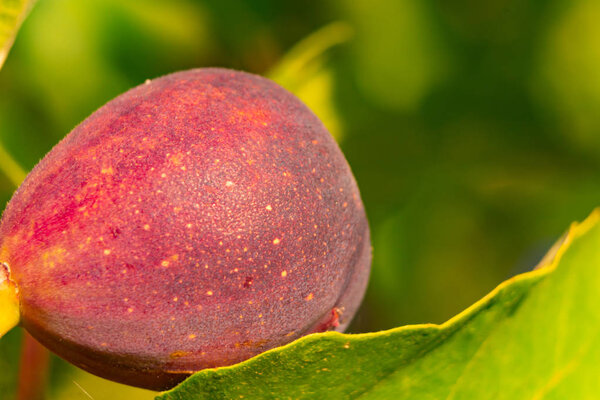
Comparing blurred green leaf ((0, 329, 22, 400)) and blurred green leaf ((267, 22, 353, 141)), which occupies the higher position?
blurred green leaf ((267, 22, 353, 141))

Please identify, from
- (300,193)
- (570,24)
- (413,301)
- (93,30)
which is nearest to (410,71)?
(570,24)

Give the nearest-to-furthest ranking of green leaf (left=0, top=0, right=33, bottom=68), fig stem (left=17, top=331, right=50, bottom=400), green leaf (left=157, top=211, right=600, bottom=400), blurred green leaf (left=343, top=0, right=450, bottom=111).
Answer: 1. green leaf (left=157, top=211, right=600, bottom=400)
2. green leaf (left=0, top=0, right=33, bottom=68)
3. fig stem (left=17, top=331, right=50, bottom=400)
4. blurred green leaf (left=343, top=0, right=450, bottom=111)

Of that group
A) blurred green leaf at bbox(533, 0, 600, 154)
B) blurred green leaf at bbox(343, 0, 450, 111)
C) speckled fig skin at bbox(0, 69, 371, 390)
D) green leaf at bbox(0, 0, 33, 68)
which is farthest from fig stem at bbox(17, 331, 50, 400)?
blurred green leaf at bbox(533, 0, 600, 154)

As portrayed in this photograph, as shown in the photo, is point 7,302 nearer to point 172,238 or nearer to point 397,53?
point 172,238

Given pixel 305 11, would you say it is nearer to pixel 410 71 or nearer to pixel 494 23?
pixel 410 71

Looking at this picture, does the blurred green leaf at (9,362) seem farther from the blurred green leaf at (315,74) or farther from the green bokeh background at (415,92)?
the blurred green leaf at (315,74)

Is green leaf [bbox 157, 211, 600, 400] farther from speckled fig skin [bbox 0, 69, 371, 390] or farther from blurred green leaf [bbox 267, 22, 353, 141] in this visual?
blurred green leaf [bbox 267, 22, 353, 141]

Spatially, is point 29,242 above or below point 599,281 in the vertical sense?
above
